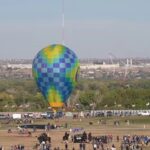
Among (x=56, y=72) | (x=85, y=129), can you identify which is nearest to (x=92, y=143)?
(x=56, y=72)

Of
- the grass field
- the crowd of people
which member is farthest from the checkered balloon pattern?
the crowd of people

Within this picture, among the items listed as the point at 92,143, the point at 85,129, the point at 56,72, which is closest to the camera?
the point at 92,143

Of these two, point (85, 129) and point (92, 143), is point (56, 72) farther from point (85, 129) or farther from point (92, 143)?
point (85, 129)

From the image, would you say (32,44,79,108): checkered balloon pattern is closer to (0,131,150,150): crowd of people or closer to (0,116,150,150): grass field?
(0,116,150,150): grass field

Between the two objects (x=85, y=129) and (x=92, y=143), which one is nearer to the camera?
(x=92, y=143)

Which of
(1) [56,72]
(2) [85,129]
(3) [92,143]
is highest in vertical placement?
(1) [56,72]
